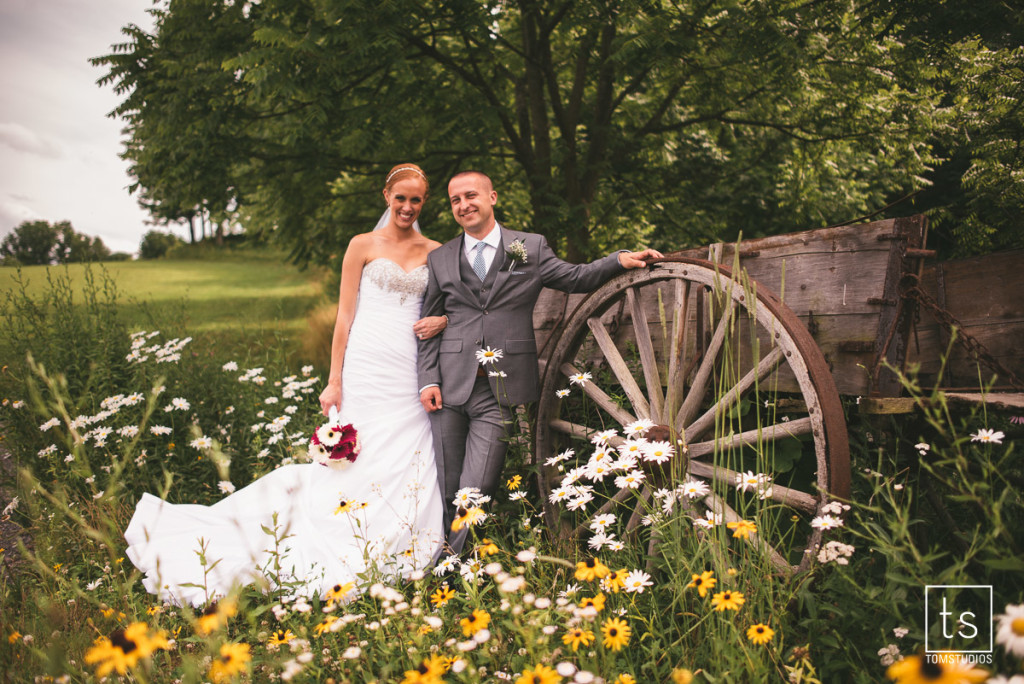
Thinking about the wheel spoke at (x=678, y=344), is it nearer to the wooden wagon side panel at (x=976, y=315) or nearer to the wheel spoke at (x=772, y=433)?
the wheel spoke at (x=772, y=433)

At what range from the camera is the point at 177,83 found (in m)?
4.65

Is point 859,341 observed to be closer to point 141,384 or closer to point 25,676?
point 25,676

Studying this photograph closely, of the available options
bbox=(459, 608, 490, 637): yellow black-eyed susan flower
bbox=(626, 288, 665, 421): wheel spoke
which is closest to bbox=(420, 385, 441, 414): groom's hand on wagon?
bbox=(626, 288, 665, 421): wheel spoke

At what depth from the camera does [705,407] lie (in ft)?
8.59

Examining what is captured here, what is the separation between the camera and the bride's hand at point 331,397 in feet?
11.1

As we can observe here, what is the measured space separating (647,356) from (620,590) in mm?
1006

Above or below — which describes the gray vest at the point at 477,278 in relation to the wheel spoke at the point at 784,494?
above

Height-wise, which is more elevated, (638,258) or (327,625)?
(638,258)

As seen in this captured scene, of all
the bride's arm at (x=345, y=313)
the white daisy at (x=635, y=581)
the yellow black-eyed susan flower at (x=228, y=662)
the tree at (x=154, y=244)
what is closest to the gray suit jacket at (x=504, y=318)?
the bride's arm at (x=345, y=313)

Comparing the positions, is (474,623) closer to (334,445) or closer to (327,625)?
(327,625)

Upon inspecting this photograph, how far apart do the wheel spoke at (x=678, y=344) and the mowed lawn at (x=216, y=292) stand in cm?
448

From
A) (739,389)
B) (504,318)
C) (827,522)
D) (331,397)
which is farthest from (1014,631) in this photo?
(331,397)

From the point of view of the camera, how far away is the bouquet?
2965mm

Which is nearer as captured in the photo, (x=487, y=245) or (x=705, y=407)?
(x=705, y=407)
